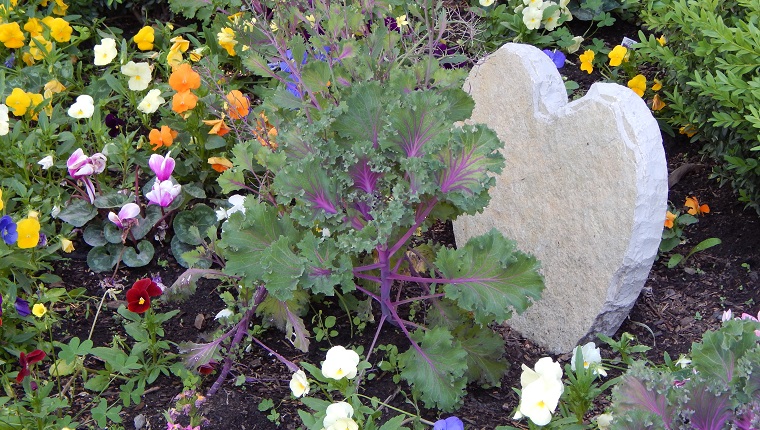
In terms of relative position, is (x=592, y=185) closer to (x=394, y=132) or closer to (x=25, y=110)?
(x=394, y=132)

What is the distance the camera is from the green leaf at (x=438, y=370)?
2.50 meters

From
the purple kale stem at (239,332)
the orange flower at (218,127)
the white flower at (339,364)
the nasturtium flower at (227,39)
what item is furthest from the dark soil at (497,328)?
the nasturtium flower at (227,39)

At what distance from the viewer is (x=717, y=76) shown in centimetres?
301

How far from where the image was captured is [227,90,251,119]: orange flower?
333cm

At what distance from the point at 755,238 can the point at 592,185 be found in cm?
84

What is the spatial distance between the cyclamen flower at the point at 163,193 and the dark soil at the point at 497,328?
29 cm

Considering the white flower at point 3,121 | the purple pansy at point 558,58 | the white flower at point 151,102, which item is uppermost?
the white flower at point 3,121

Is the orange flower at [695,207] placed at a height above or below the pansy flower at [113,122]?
below

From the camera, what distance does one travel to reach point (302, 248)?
2439mm

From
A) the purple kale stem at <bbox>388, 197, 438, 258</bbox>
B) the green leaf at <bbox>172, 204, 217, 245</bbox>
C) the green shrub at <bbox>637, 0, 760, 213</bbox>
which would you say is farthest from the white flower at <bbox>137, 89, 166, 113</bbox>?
the green shrub at <bbox>637, 0, 760, 213</bbox>

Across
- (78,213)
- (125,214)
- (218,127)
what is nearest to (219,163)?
(218,127)

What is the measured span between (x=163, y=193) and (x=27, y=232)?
0.50 metres

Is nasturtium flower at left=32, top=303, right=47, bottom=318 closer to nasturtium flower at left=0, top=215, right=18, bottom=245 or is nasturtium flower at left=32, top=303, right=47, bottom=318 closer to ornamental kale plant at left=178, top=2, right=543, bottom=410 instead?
nasturtium flower at left=0, top=215, right=18, bottom=245

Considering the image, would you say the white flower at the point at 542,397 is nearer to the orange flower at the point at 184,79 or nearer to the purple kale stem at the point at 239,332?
the purple kale stem at the point at 239,332
